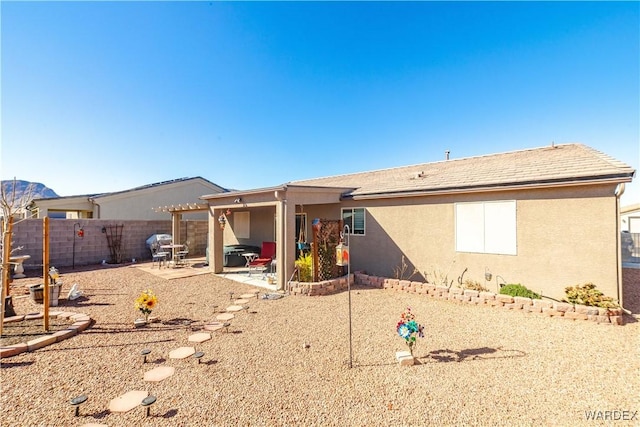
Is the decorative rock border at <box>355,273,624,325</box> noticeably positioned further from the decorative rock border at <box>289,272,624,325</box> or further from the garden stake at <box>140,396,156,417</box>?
the garden stake at <box>140,396,156,417</box>

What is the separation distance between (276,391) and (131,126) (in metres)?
14.4

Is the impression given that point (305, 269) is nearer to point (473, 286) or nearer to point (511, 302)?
point (473, 286)

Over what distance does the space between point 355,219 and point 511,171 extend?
Answer: 5609 millimetres

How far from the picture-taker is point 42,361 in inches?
174

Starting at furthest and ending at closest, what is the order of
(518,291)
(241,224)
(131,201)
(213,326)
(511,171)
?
(131,201) → (241,224) → (511,171) → (518,291) → (213,326)

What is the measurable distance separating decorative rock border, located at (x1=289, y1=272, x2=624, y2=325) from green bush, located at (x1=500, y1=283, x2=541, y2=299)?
24 centimetres

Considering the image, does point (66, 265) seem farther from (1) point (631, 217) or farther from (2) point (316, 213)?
(1) point (631, 217)

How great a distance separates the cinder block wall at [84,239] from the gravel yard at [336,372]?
8203 millimetres

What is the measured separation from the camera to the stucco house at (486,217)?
22.2ft

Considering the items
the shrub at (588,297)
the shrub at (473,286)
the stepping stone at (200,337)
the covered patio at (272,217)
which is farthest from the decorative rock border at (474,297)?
the stepping stone at (200,337)

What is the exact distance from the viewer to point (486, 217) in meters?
8.34

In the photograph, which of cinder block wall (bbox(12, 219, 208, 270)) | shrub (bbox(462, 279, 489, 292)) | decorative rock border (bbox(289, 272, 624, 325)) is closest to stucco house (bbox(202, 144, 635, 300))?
shrub (bbox(462, 279, 489, 292))

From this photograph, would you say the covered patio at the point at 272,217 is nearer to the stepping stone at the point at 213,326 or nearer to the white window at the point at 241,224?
the white window at the point at 241,224

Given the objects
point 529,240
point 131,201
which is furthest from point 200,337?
point 131,201
